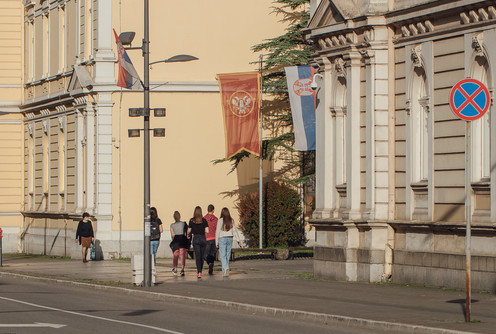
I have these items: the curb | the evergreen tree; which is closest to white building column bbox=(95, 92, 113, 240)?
the evergreen tree

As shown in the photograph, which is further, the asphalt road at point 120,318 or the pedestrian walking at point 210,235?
the pedestrian walking at point 210,235

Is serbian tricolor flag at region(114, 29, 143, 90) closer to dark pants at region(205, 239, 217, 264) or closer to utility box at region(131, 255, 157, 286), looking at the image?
utility box at region(131, 255, 157, 286)

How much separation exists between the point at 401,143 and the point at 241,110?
14492 millimetres

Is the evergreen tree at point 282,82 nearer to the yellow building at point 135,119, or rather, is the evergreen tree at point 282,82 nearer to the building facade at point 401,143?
the yellow building at point 135,119

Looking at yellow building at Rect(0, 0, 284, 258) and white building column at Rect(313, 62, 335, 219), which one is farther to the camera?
yellow building at Rect(0, 0, 284, 258)

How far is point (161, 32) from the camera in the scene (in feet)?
141

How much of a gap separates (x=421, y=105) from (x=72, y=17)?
22.6 m

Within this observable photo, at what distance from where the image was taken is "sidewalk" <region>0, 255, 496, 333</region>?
18.5 m

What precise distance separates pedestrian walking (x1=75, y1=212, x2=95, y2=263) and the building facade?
13.4 meters

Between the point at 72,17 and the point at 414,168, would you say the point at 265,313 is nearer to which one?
the point at 414,168

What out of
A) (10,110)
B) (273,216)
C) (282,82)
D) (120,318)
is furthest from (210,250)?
(10,110)

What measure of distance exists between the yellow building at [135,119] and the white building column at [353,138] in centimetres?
1592

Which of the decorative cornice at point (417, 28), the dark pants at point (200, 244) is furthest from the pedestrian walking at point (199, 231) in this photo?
the decorative cornice at point (417, 28)

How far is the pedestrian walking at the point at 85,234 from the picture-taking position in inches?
1580
